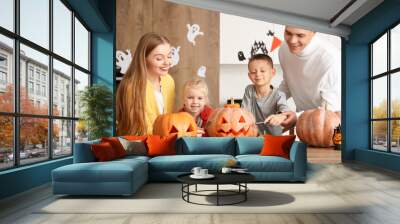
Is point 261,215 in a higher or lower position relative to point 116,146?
lower

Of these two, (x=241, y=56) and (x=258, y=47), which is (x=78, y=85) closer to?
(x=241, y=56)

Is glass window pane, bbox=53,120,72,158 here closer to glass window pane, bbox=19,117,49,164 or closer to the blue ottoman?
glass window pane, bbox=19,117,49,164

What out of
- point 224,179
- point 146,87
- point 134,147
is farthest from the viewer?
point 146,87

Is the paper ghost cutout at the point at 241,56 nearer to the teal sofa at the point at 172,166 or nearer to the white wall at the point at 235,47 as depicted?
the white wall at the point at 235,47

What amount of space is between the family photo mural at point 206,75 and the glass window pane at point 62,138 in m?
1.71

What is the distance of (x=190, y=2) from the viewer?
7887 millimetres

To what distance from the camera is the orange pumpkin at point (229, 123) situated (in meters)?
8.31

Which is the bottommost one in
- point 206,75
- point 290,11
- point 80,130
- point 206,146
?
point 206,146

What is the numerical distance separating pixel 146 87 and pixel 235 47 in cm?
218

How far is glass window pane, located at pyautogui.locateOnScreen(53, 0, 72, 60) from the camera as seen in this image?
6469 mm

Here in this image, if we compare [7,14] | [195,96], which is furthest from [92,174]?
[195,96]

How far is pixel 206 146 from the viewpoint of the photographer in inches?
258

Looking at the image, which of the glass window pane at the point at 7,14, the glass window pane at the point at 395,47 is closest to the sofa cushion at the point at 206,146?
the glass window pane at the point at 7,14

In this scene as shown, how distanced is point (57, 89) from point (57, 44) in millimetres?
739
